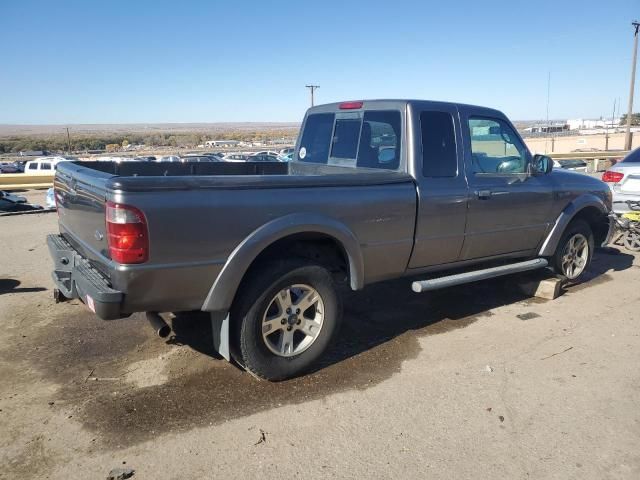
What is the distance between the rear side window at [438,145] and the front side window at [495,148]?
0.96 ft

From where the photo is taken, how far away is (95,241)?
10.9 feet

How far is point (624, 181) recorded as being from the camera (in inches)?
318

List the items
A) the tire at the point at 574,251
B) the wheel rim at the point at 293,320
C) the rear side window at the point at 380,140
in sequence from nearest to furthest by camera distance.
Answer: the wheel rim at the point at 293,320, the rear side window at the point at 380,140, the tire at the point at 574,251

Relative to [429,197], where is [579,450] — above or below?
below

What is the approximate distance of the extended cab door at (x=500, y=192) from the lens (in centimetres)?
461

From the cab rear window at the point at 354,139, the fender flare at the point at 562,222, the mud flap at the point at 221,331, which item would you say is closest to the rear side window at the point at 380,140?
the cab rear window at the point at 354,139

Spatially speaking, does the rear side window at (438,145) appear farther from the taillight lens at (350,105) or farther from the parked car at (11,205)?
the parked car at (11,205)

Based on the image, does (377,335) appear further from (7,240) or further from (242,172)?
(7,240)

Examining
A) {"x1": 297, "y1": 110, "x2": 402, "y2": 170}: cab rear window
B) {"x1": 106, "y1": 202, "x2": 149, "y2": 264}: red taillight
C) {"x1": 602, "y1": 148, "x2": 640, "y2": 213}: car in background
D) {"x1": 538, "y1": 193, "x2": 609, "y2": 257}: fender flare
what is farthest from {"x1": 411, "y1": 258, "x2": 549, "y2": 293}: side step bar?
{"x1": 602, "y1": 148, "x2": 640, "y2": 213}: car in background

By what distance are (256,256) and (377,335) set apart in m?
1.68

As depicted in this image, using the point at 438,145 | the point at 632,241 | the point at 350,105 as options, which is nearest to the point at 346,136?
the point at 350,105

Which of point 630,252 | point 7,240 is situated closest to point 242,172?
point 7,240

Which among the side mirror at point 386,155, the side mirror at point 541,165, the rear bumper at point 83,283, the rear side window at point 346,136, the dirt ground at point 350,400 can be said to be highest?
the rear side window at point 346,136

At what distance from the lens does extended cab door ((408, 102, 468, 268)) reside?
4.21 meters
